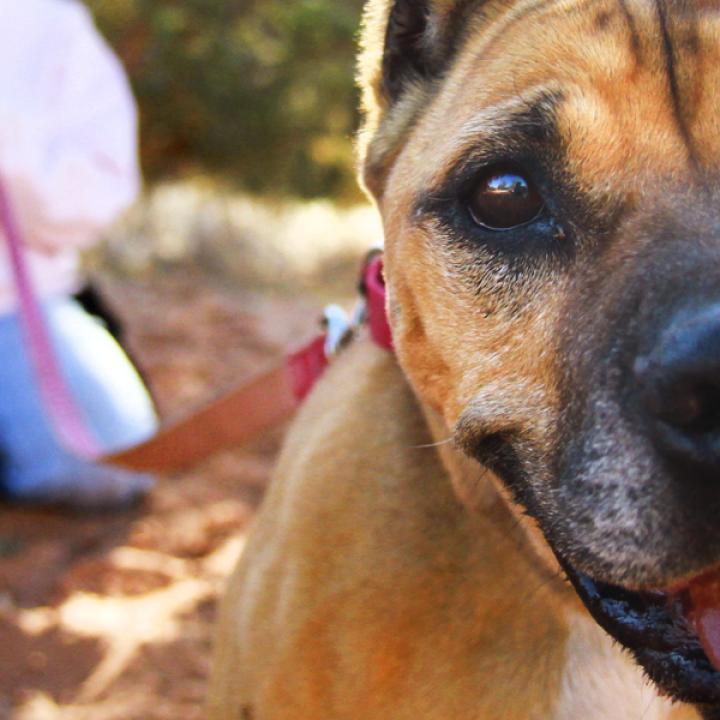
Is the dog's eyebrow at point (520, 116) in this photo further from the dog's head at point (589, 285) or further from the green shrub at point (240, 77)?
the green shrub at point (240, 77)

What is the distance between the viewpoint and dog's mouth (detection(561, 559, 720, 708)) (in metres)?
1.79

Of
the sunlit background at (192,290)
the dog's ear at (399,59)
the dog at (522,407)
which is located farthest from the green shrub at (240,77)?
the dog at (522,407)

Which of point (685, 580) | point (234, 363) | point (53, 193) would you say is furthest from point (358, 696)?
point (234, 363)

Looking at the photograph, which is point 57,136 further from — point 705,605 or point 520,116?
point 705,605

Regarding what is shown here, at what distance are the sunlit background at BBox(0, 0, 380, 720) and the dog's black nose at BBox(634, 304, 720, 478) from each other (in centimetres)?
229

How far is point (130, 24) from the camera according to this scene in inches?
329

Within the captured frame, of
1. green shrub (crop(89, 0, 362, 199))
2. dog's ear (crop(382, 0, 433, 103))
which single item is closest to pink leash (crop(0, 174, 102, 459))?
dog's ear (crop(382, 0, 433, 103))

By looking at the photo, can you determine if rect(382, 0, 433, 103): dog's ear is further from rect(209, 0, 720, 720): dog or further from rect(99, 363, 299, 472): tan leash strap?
rect(99, 363, 299, 472): tan leash strap

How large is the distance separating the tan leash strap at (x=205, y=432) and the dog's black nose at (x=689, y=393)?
1726mm

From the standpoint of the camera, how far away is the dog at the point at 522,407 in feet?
5.68

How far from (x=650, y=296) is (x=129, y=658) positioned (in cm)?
251

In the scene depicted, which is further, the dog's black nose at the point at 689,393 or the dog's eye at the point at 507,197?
the dog's eye at the point at 507,197

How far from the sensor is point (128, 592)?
394cm

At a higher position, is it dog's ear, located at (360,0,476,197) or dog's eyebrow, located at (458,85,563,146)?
dog's eyebrow, located at (458,85,563,146)
